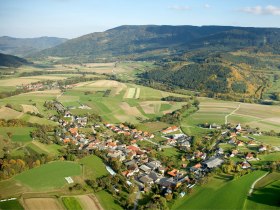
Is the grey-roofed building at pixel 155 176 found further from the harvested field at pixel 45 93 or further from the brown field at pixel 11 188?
the harvested field at pixel 45 93

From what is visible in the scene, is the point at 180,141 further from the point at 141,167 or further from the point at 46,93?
the point at 46,93

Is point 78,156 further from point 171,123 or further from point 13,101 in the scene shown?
point 13,101

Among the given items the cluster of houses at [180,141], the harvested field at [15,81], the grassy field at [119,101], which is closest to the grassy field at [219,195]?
the cluster of houses at [180,141]

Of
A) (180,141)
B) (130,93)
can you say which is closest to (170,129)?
(180,141)

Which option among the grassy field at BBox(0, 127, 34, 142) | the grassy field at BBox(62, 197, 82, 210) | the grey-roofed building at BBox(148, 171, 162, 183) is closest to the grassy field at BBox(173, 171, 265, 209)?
the grey-roofed building at BBox(148, 171, 162, 183)

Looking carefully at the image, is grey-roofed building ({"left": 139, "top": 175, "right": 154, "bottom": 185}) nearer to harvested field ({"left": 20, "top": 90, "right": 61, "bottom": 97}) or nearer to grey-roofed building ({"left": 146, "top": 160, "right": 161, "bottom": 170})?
grey-roofed building ({"left": 146, "top": 160, "right": 161, "bottom": 170})

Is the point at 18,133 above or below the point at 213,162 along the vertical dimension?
above

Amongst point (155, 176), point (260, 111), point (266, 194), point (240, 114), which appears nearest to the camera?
point (266, 194)
